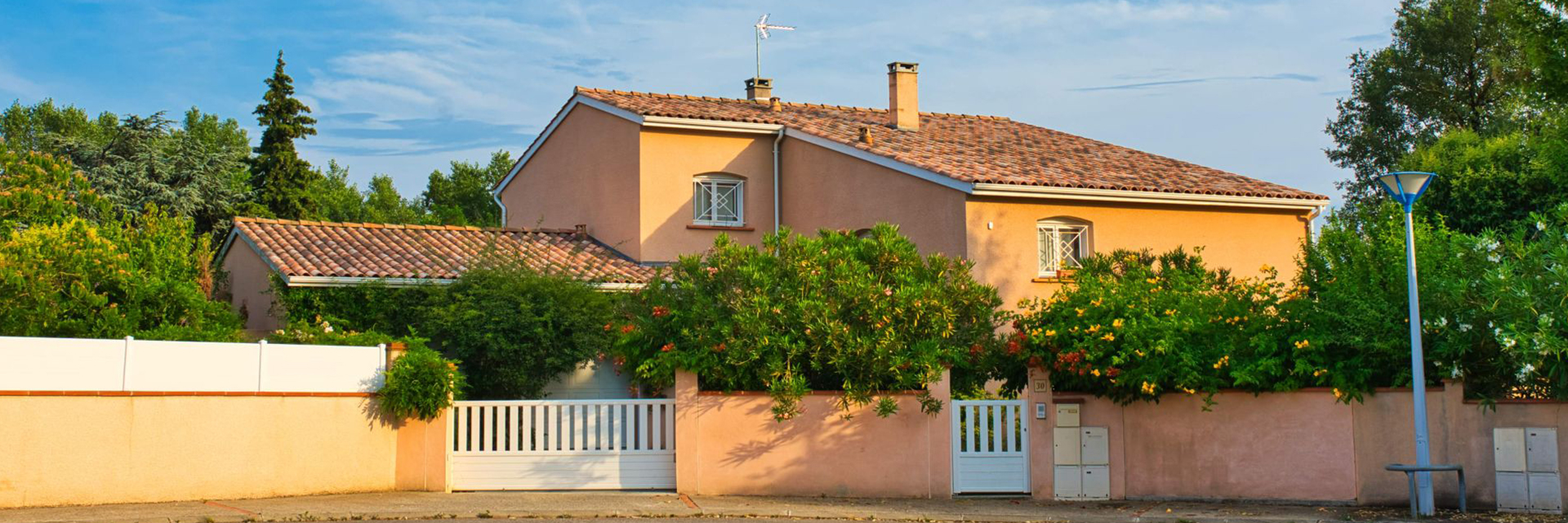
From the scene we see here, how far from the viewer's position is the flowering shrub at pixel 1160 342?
14547mm

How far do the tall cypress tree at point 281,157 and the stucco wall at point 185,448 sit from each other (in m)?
25.8

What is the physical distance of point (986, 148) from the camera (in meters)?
24.5

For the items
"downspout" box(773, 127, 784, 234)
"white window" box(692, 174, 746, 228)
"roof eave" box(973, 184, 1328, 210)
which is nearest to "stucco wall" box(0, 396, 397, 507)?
"roof eave" box(973, 184, 1328, 210)

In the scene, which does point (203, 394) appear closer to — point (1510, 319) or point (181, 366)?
point (181, 366)

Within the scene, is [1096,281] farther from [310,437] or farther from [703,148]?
[703,148]

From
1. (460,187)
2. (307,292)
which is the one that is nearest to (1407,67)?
(307,292)

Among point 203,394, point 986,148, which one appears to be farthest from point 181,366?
point 986,148

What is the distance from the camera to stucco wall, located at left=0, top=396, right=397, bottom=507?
1291 centimetres

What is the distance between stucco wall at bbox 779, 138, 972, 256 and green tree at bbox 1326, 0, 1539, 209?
670 inches

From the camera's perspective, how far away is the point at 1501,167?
1067 inches

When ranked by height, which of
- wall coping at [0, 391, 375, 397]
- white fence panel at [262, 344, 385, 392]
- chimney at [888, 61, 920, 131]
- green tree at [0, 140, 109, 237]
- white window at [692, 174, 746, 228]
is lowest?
wall coping at [0, 391, 375, 397]

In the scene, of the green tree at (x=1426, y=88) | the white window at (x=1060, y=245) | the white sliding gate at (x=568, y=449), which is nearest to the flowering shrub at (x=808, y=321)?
the white sliding gate at (x=568, y=449)

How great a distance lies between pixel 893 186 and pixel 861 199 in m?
0.96

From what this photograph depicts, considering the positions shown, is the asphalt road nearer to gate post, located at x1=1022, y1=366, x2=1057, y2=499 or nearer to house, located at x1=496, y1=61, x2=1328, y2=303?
gate post, located at x1=1022, y1=366, x2=1057, y2=499
